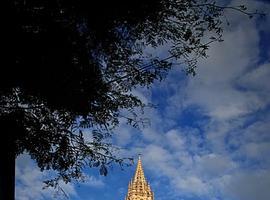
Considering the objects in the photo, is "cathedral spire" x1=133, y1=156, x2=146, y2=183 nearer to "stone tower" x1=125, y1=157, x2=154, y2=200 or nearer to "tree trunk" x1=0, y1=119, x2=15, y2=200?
"stone tower" x1=125, y1=157, x2=154, y2=200

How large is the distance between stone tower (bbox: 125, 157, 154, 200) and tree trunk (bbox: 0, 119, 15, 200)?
8563 centimetres

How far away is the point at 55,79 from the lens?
25.6ft

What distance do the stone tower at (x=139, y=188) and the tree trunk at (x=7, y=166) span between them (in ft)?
281

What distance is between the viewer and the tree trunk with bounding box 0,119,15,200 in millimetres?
6598

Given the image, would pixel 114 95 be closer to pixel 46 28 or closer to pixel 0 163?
pixel 46 28

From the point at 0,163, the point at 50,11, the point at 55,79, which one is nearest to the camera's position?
the point at 0,163

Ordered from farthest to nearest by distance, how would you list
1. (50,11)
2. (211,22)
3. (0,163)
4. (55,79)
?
1. (211,22)
2. (55,79)
3. (50,11)
4. (0,163)

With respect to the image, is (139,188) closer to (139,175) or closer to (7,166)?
→ (139,175)

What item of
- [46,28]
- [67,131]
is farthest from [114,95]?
[46,28]

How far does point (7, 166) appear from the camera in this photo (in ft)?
22.6

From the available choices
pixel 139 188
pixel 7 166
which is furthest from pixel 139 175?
pixel 7 166

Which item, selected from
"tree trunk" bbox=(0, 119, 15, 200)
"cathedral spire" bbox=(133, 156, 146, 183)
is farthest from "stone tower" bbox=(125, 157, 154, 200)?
"tree trunk" bbox=(0, 119, 15, 200)

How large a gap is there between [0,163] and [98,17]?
281 centimetres

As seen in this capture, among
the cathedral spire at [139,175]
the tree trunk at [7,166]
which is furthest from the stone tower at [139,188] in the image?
the tree trunk at [7,166]
